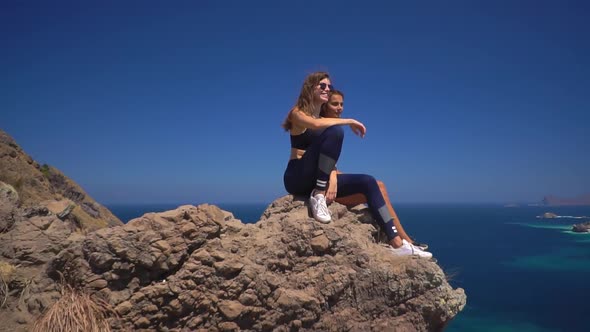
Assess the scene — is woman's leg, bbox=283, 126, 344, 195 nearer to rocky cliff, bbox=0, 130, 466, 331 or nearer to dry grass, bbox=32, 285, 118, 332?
rocky cliff, bbox=0, 130, 466, 331

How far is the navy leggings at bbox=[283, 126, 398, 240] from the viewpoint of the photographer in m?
4.21

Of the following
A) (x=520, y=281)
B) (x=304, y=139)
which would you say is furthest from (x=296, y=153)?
(x=520, y=281)

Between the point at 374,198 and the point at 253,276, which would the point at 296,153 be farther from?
the point at 253,276

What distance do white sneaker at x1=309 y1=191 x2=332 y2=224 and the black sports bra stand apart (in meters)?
0.80

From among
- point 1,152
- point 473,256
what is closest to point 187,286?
point 1,152

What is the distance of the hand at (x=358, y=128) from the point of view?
446cm

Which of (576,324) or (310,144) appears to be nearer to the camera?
(310,144)

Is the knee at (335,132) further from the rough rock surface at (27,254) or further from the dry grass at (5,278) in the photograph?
the dry grass at (5,278)

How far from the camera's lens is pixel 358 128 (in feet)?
14.9

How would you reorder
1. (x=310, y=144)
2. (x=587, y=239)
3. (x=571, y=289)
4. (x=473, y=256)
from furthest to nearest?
(x=587, y=239) < (x=473, y=256) < (x=571, y=289) < (x=310, y=144)

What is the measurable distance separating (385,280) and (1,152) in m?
11.3

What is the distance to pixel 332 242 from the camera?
156 inches

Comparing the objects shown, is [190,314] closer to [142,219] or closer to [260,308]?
[260,308]

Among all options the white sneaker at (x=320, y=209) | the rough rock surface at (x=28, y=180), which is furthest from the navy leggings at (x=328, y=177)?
the rough rock surface at (x=28, y=180)
